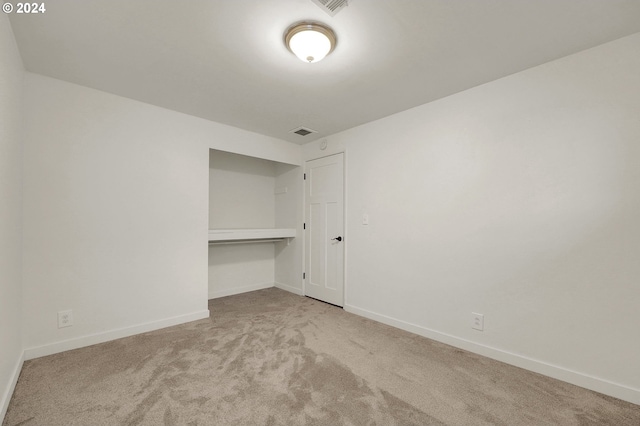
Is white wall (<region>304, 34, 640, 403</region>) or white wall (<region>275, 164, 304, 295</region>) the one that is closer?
white wall (<region>304, 34, 640, 403</region>)

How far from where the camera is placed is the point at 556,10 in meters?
1.53

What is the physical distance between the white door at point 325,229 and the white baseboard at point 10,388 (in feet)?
9.57

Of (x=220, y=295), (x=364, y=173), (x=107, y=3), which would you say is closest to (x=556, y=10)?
(x=364, y=173)

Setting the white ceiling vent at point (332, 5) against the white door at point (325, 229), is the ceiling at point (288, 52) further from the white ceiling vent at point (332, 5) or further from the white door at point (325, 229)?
the white door at point (325, 229)

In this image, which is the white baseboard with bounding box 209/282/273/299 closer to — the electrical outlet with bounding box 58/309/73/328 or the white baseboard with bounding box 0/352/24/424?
the electrical outlet with bounding box 58/309/73/328

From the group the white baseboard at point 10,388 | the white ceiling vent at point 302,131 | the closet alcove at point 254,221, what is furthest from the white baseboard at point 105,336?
the white ceiling vent at point 302,131

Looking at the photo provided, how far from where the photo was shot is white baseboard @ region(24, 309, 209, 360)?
2197 millimetres

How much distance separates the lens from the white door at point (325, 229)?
11.9ft

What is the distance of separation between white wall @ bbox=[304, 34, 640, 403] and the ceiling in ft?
0.94

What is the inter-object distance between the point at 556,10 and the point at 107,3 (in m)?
2.58

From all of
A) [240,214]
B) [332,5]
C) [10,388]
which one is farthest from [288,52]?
[240,214]

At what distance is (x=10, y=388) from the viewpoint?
66.3 inches

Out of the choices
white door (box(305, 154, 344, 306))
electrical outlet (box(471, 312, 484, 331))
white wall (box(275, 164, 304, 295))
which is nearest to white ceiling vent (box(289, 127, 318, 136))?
white door (box(305, 154, 344, 306))

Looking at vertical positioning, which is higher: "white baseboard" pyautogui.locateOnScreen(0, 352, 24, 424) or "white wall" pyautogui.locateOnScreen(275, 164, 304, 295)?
"white wall" pyautogui.locateOnScreen(275, 164, 304, 295)
